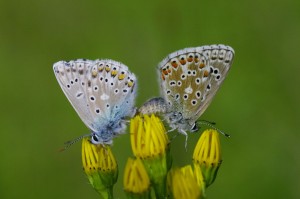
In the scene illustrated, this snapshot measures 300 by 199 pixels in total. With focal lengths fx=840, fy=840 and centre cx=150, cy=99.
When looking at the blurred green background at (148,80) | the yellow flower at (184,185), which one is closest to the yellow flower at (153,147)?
the yellow flower at (184,185)

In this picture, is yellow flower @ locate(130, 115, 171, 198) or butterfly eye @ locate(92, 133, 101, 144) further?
butterfly eye @ locate(92, 133, 101, 144)

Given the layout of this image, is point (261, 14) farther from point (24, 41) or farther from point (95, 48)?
point (24, 41)

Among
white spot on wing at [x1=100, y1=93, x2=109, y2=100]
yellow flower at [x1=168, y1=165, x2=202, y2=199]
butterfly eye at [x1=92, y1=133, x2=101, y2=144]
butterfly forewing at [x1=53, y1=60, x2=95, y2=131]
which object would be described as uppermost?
butterfly forewing at [x1=53, y1=60, x2=95, y2=131]

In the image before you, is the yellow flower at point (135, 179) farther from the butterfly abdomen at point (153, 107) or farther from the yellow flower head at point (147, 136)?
the butterfly abdomen at point (153, 107)

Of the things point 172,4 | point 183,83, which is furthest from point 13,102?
point 183,83

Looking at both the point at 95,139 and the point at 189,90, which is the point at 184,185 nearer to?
the point at 95,139

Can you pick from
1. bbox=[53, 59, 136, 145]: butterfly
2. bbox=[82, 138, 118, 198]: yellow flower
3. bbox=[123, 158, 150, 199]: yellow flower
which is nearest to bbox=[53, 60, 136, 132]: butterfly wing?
bbox=[53, 59, 136, 145]: butterfly

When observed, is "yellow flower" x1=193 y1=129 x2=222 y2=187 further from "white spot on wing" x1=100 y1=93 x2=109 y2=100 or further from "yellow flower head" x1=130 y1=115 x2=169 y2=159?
"white spot on wing" x1=100 y1=93 x2=109 y2=100

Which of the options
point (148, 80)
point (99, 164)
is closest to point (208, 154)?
point (99, 164)
